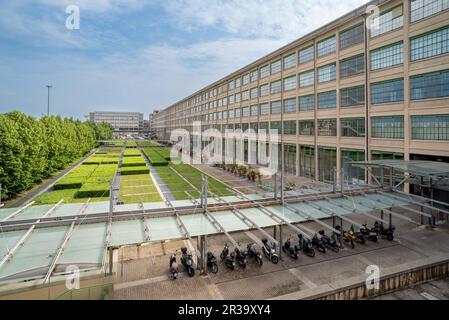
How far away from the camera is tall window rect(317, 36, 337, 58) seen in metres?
33.1

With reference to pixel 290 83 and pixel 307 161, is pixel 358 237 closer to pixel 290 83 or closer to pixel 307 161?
pixel 307 161

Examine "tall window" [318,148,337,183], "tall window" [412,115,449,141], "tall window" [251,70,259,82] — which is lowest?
"tall window" [318,148,337,183]

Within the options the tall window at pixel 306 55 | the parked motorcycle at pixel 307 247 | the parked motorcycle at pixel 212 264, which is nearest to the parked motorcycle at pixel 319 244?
the parked motorcycle at pixel 307 247

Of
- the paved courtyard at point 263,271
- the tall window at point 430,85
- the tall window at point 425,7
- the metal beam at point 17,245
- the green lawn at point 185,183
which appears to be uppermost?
the tall window at point 425,7

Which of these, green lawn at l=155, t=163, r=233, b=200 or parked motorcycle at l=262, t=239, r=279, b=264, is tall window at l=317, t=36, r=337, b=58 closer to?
green lawn at l=155, t=163, r=233, b=200

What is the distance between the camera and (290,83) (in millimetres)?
41062

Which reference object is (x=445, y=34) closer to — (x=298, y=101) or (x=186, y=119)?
(x=298, y=101)

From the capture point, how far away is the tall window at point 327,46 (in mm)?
33059

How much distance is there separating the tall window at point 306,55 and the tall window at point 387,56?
10.0 m

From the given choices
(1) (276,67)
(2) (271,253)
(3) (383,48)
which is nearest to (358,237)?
(2) (271,253)

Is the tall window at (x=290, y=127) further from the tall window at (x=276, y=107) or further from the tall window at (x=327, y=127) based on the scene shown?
the tall window at (x=327, y=127)

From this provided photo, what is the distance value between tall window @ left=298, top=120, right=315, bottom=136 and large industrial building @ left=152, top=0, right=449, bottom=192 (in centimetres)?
14

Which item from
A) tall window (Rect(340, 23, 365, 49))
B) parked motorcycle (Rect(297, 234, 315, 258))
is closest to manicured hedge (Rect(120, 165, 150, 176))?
tall window (Rect(340, 23, 365, 49))
